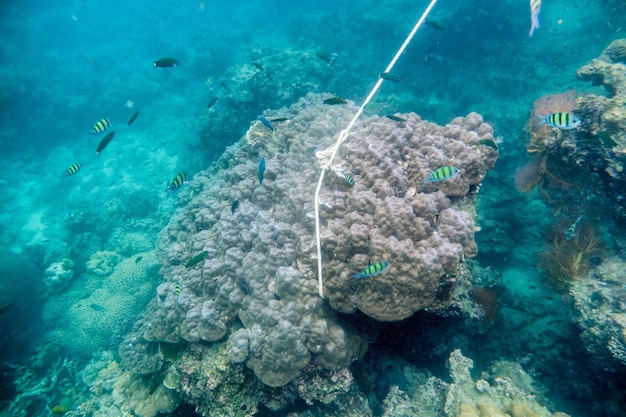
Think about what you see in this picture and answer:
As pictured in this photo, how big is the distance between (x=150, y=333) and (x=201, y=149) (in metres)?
10.6

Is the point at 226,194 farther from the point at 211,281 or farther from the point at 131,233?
the point at 131,233

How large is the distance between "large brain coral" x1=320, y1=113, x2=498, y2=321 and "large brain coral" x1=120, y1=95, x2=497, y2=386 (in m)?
0.01

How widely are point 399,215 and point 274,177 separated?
2.80 metres

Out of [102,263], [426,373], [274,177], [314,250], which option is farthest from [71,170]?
[426,373]

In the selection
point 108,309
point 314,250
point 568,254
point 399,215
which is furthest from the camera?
point 108,309

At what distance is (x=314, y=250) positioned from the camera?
3857 millimetres

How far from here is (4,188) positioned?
1816 centimetres

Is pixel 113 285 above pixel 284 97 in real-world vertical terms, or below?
below

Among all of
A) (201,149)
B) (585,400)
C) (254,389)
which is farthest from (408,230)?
(201,149)

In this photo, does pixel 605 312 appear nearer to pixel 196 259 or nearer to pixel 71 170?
pixel 196 259

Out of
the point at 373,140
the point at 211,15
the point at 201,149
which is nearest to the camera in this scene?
the point at 373,140

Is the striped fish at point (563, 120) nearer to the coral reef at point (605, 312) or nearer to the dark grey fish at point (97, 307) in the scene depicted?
the coral reef at point (605, 312)

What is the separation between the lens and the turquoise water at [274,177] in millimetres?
5312

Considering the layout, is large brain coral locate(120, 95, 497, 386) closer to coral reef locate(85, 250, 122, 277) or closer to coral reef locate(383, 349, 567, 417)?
coral reef locate(383, 349, 567, 417)
